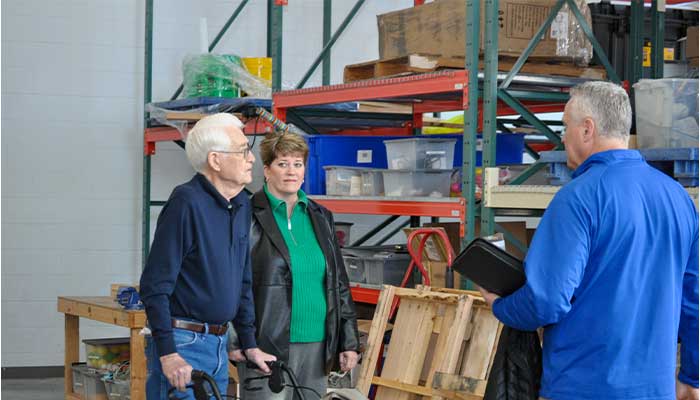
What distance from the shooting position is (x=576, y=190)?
344 centimetres

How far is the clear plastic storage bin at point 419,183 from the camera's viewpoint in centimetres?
634

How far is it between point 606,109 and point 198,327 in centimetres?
172

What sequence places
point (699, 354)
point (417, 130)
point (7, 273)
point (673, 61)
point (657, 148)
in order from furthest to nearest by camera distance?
point (7, 273) < point (417, 130) < point (673, 61) < point (657, 148) < point (699, 354)

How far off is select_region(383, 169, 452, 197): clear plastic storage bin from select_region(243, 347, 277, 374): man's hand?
2.13 m

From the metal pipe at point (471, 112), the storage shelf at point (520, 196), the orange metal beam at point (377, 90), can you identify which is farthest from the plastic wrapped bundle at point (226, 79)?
the storage shelf at point (520, 196)

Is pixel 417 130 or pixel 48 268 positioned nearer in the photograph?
pixel 417 130

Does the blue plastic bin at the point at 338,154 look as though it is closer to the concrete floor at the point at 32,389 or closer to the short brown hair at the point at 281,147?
the short brown hair at the point at 281,147

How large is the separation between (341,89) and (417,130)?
76.3 inches

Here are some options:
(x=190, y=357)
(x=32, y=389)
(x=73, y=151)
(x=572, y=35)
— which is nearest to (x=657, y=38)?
(x=572, y=35)

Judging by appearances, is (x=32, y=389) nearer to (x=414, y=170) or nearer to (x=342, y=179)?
(x=342, y=179)

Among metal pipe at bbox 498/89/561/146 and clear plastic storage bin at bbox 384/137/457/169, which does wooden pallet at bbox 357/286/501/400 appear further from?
metal pipe at bbox 498/89/561/146

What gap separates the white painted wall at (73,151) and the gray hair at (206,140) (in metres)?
5.84

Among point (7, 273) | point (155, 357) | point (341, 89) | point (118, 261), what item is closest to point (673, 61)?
point (341, 89)

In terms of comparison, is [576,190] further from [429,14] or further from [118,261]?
[118,261]
